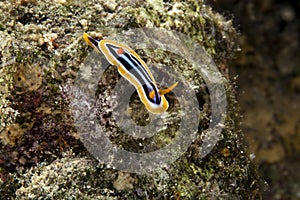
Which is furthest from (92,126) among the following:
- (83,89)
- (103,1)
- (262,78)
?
(262,78)

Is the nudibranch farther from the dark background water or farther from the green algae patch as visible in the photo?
the dark background water

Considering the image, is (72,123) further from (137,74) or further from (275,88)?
(275,88)

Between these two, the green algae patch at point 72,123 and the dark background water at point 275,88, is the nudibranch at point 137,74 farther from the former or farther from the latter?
the dark background water at point 275,88

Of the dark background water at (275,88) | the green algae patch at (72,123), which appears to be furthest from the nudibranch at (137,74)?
the dark background water at (275,88)

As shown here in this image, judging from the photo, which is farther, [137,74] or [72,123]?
[72,123]

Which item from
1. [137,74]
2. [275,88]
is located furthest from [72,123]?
[275,88]

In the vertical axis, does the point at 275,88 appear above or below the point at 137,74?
below

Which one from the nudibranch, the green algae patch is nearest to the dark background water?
the green algae patch
